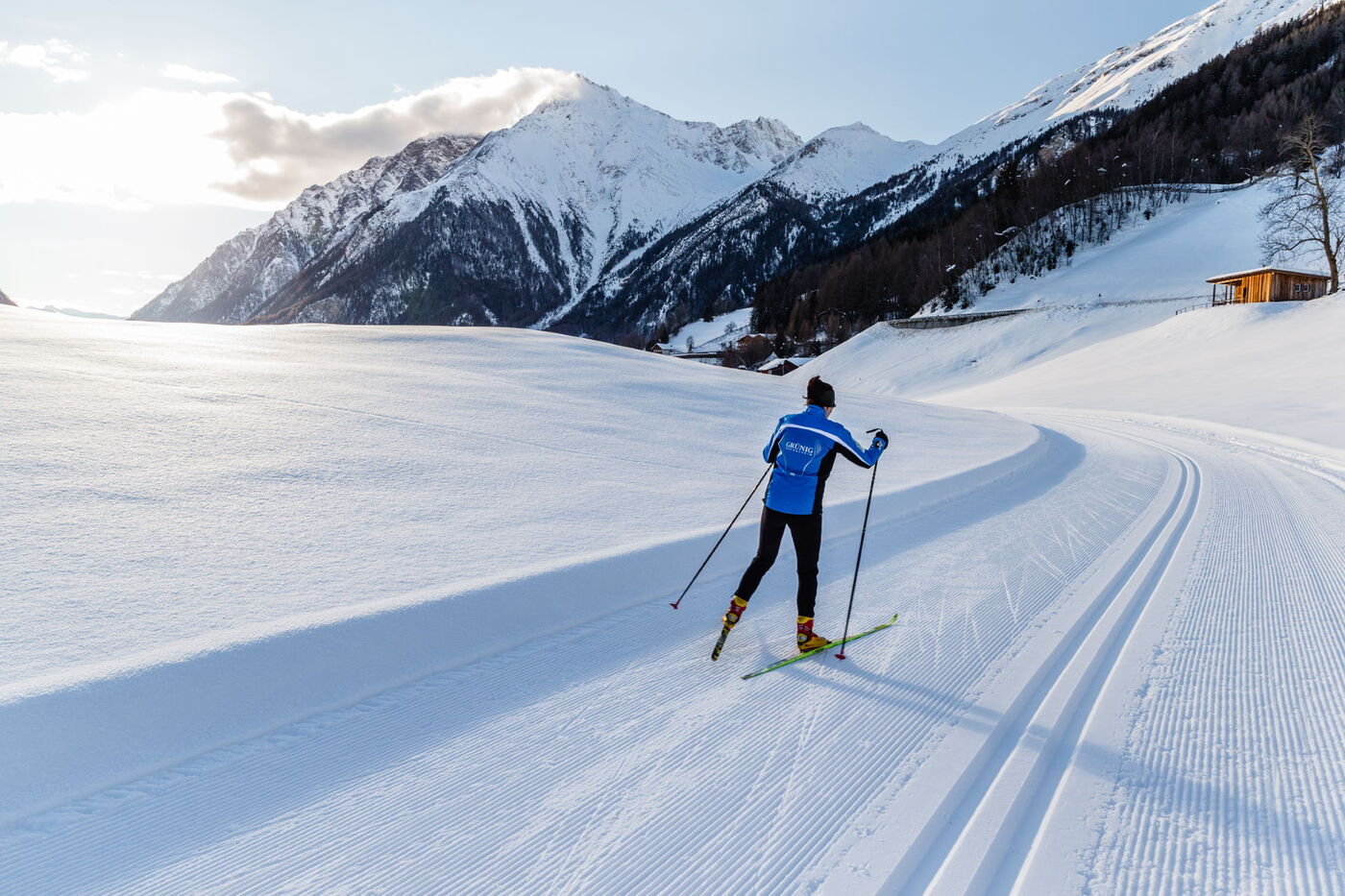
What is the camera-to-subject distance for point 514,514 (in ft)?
20.8

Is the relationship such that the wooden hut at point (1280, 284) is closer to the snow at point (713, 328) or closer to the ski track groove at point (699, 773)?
the ski track groove at point (699, 773)

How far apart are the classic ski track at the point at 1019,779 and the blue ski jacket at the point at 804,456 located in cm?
164

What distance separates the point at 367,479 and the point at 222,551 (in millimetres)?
1940

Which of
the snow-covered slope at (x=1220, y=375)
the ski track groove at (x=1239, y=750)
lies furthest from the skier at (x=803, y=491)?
the snow-covered slope at (x=1220, y=375)

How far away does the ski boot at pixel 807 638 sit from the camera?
4457mm

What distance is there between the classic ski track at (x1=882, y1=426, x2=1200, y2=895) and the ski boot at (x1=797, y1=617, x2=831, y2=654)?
1195mm

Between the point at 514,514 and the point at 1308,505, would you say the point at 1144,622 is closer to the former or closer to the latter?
the point at 514,514

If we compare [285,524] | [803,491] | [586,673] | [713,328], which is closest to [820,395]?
[803,491]

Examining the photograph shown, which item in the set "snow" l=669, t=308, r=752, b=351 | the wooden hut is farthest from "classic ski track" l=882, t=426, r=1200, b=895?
"snow" l=669, t=308, r=752, b=351

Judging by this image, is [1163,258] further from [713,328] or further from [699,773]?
[713,328]

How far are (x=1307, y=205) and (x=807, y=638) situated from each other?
61368 millimetres

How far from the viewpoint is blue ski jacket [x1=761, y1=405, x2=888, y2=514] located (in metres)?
4.43

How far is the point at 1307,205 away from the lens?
46250 millimetres

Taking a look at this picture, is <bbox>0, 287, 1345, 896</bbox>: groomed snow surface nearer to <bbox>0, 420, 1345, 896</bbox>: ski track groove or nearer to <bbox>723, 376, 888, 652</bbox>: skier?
<bbox>0, 420, 1345, 896</bbox>: ski track groove
